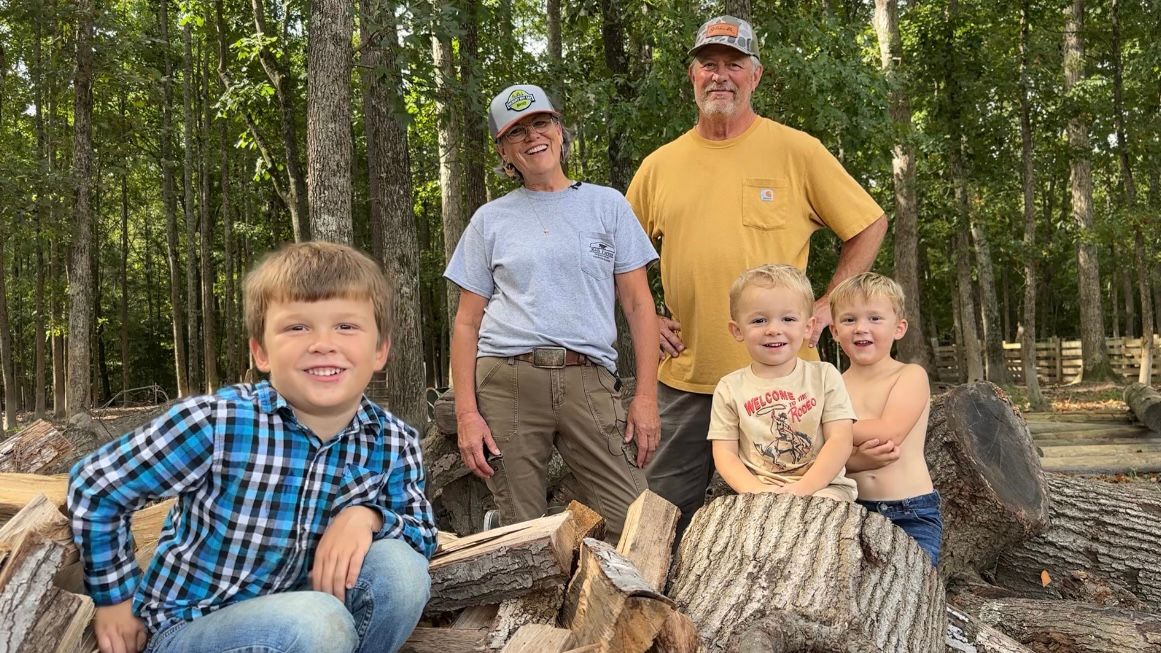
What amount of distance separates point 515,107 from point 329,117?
4437 mm

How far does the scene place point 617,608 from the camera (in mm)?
2230

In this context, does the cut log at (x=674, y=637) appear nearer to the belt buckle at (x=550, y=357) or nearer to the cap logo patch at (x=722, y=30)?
the belt buckle at (x=550, y=357)

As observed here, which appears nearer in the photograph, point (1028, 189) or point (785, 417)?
point (785, 417)

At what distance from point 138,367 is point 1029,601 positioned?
38794 mm

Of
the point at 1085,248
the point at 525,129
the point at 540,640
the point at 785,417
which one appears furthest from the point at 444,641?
the point at 1085,248

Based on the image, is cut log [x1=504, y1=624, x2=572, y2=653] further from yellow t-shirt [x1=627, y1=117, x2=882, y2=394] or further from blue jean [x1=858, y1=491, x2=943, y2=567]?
yellow t-shirt [x1=627, y1=117, x2=882, y2=394]

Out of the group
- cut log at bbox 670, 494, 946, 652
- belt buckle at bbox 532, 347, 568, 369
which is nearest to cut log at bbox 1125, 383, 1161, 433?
cut log at bbox 670, 494, 946, 652

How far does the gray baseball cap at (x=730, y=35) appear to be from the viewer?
3966 mm

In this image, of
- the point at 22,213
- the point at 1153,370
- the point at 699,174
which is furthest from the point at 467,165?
the point at 1153,370

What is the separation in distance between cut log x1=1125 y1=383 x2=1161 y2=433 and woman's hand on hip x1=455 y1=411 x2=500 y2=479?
1064 centimetres

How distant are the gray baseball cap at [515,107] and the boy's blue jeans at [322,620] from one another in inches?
75.0

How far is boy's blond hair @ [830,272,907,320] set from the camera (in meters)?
3.41

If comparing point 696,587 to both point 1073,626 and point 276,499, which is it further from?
point 1073,626

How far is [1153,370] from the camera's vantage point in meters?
21.8
